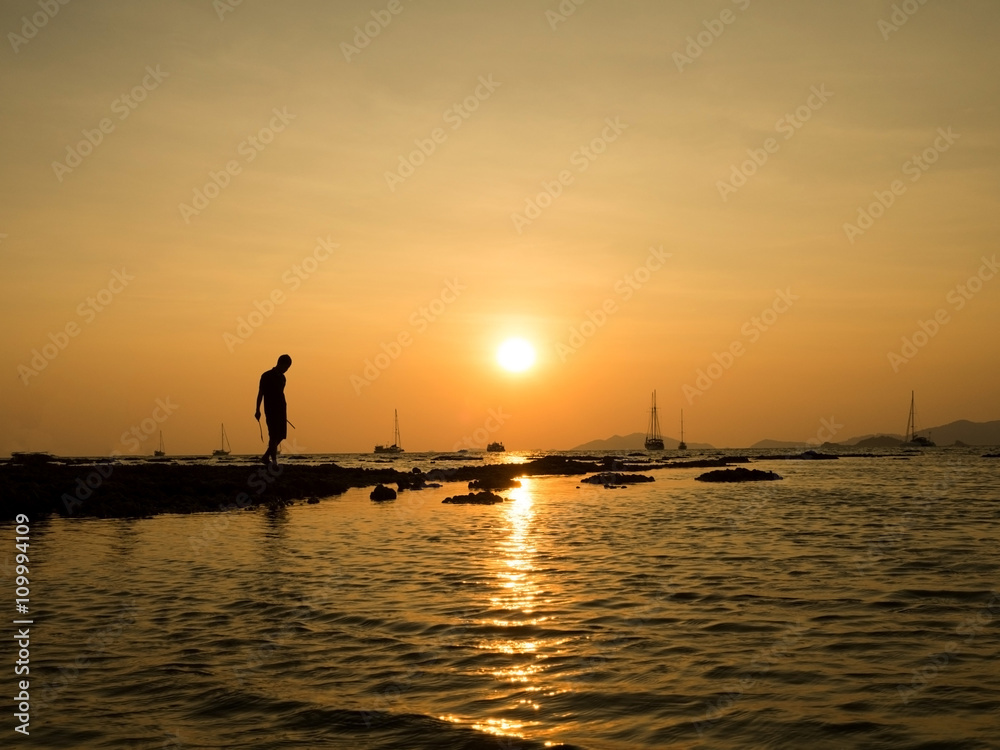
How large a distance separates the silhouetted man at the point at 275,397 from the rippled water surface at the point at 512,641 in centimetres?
624

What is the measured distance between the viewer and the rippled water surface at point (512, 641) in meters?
6.56

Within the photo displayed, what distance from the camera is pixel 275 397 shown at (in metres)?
24.5

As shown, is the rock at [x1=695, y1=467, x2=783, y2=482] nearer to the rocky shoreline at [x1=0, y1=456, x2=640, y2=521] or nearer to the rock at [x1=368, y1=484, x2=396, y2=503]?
the rocky shoreline at [x1=0, y1=456, x2=640, y2=521]

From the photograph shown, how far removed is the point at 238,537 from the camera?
1847 cm

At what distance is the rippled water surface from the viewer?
6.56m

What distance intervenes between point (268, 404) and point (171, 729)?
737 inches

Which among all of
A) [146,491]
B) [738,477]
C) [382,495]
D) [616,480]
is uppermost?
[146,491]

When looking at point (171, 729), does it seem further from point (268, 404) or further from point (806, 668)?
point (268, 404)

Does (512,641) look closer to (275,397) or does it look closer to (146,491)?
(275,397)

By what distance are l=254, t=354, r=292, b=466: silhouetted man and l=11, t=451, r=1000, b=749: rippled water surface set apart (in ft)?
20.5

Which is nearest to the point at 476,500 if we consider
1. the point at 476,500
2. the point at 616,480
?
the point at 476,500

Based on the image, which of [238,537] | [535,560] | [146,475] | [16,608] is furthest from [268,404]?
[16,608]

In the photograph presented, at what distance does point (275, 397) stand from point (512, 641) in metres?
17.1

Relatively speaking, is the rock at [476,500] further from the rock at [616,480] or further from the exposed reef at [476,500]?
the rock at [616,480]
